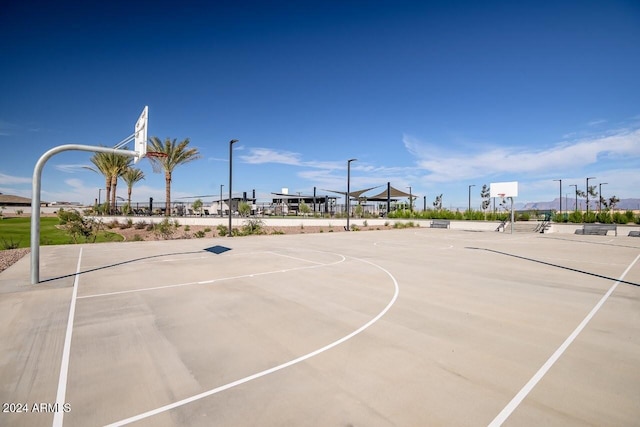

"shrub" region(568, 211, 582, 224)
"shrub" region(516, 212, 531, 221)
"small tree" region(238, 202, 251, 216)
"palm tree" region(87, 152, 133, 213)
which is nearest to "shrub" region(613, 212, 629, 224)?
"shrub" region(568, 211, 582, 224)

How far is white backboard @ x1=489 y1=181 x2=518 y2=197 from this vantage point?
33628 millimetres

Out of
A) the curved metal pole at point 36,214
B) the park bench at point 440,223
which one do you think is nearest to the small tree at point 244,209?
the park bench at point 440,223

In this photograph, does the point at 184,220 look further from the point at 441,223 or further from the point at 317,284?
the point at 441,223

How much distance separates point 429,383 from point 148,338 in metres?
4.19

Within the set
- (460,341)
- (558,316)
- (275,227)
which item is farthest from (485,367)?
(275,227)

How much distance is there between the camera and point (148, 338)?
4953 mm

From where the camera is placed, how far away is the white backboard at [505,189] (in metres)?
33.6

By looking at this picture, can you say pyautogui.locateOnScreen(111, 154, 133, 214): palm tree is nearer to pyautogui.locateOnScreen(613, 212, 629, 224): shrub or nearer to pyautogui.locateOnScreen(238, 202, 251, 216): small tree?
pyautogui.locateOnScreen(238, 202, 251, 216): small tree

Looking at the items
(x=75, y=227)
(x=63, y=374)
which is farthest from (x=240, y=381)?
(x=75, y=227)

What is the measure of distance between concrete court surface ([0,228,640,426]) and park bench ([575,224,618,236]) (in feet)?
82.4

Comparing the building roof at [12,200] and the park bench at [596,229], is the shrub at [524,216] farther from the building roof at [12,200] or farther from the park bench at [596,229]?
the building roof at [12,200]

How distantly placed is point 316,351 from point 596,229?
35.4 metres

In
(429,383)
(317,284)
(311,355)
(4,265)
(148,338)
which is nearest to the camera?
(429,383)

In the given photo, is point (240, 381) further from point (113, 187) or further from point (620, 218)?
point (113, 187)
